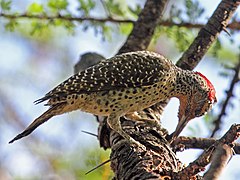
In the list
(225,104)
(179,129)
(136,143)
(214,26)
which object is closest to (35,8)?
(214,26)

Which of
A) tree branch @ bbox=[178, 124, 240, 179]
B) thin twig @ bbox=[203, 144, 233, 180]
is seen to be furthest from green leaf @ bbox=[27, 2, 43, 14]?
thin twig @ bbox=[203, 144, 233, 180]

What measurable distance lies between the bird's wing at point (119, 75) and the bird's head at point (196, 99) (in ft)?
1.04

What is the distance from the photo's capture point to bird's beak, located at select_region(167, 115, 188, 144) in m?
4.11

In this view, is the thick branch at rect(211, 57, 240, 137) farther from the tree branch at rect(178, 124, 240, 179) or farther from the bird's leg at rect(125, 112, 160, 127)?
the tree branch at rect(178, 124, 240, 179)

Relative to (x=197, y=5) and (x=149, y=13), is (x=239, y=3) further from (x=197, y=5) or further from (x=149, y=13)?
(x=149, y=13)

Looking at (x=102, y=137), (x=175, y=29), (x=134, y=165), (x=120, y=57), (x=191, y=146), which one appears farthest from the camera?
(x=175, y=29)

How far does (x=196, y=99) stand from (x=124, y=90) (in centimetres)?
65

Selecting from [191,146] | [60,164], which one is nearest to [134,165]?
[191,146]

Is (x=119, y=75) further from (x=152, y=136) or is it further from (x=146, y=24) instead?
(x=152, y=136)

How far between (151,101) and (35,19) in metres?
1.42

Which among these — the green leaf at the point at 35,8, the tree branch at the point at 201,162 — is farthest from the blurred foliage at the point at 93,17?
the tree branch at the point at 201,162

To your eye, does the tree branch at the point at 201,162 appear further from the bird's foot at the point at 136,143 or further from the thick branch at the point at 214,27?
the thick branch at the point at 214,27

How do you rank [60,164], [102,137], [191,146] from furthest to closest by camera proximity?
[60,164] → [102,137] → [191,146]

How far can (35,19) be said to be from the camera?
5371mm
